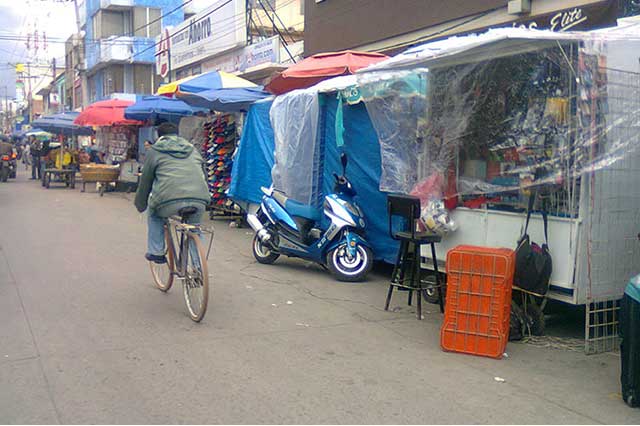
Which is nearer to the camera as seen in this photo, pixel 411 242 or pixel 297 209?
pixel 411 242

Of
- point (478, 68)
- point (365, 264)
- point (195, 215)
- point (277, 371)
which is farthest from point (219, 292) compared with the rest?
point (478, 68)

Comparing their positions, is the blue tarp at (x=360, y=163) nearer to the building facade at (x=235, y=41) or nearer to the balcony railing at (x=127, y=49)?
the building facade at (x=235, y=41)

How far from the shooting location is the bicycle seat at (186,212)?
21.7ft

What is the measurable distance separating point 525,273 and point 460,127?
5.97ft

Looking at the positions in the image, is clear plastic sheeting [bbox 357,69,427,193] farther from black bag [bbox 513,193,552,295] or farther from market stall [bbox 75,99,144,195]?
market stall [bbox 75,99,144,195]

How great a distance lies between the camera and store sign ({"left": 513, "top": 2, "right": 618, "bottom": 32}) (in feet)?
30.4

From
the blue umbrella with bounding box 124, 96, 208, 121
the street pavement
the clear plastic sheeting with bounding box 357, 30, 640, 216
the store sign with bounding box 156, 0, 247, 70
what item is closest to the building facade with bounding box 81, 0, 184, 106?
the store sign with bounding box 156, 0, 247, 70

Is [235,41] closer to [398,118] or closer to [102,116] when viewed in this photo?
[102,116]

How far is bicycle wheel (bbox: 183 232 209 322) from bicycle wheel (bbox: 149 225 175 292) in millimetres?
425

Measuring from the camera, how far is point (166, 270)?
24.8 feet

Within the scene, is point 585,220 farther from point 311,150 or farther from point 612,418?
point 311,150

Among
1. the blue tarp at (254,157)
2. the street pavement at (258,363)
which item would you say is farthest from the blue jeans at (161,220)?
the blue tarp at (254,157)

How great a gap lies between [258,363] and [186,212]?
2069mm

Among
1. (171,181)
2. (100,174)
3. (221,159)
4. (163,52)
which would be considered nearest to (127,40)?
(163,52)
